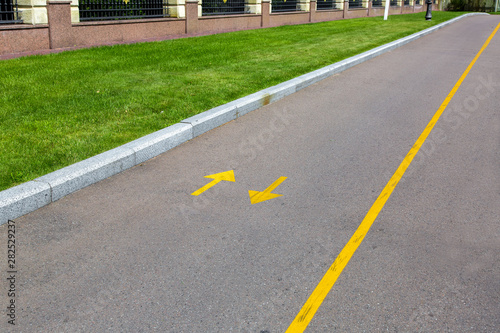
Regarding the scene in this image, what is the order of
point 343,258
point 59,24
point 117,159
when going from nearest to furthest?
1. point 343,258
2. point 117,159
3. point 59,24

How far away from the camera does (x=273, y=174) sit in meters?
5.96

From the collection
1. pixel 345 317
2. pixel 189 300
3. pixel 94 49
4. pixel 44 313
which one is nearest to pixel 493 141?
pixel 345 317

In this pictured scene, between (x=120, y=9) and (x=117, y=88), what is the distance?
8.50 m

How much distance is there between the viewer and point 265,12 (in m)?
23.7

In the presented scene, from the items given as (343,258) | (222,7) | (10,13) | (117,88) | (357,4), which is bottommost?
(343,258)

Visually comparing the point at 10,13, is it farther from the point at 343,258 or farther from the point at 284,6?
the point at 284,6

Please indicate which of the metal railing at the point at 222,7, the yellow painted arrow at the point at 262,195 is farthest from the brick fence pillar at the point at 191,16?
the yellow painted arrow at the point at 262,195

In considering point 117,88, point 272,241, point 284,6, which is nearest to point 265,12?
point 284,6

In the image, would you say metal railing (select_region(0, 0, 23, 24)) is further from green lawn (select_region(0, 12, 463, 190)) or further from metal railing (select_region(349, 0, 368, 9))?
metal railing (select_region(349, 0, 368, 9))

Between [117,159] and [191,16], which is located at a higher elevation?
[191,16]

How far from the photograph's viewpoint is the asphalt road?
3.43m

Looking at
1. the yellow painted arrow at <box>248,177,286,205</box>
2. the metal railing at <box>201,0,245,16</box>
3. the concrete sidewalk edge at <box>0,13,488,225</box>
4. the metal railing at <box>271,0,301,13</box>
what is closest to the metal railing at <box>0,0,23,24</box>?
the concrete sidewalk edge at <box>0,13,488,225</box>

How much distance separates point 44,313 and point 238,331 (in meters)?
1.31

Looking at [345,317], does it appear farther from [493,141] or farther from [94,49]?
[94,49]
